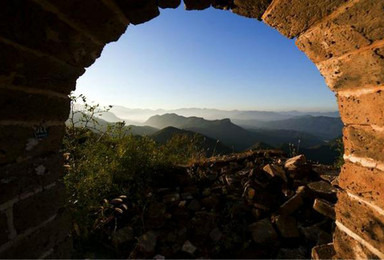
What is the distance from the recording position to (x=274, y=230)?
301cm

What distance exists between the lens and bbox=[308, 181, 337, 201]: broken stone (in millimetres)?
3328

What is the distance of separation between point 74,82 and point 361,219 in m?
1.81

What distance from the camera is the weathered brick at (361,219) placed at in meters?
1.18

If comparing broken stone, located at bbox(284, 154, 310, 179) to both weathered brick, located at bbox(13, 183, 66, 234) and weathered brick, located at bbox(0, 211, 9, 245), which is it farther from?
weathered brick, located at bbox(0, 211, 9, 245)

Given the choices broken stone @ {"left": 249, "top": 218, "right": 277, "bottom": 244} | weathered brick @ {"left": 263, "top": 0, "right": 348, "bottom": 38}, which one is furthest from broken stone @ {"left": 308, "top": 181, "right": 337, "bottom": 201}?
weathered brick @ {"left": 263, "top": 0, "right": 348, "bottom": 38}

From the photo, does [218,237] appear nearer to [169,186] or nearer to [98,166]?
[169,186]

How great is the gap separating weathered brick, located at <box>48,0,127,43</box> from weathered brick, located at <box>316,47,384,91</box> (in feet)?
3.95

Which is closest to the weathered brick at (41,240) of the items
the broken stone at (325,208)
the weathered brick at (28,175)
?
the weathered brick at (28,175)

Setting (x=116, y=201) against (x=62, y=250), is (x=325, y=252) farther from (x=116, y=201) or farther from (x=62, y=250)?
(x=116, y=201)

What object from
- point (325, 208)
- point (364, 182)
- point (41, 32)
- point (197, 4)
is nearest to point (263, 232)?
point (325, 208)

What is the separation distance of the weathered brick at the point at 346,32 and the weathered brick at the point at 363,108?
24 centimetres

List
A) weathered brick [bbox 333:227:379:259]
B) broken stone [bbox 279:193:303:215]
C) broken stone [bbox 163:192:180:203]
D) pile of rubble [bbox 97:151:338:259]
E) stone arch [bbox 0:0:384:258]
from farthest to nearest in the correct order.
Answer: broken stone [bbox 163:192:180:203] < broken stone [bbox 279:193:303:215] < pile of rubble [bbox 97:151:338:259] < weathered brick [bbox 333:227:379:259] < stone arch [bbox 0:0:384:258]

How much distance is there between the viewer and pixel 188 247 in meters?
2.97

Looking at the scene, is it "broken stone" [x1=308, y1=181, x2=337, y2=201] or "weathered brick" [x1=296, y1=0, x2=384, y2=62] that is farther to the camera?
"broken stone" [x1=308, y1=181, x2=337, y2=201]
